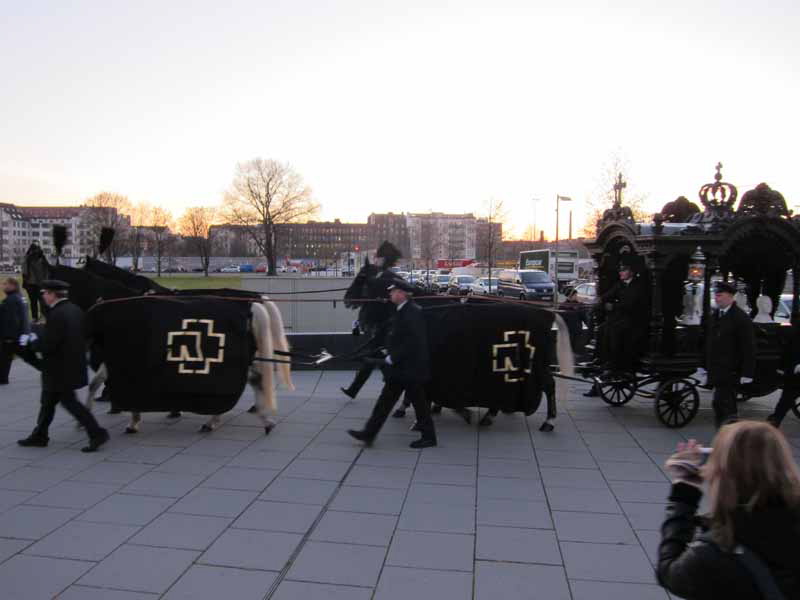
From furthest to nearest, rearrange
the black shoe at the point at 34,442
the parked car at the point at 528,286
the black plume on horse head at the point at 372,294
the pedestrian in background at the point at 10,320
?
the parked car at the point at 528,286, the pedestrian in background at the point at 10,320, the black plume on horse head at the point at 372,294, the black shoe at the point at 34,442

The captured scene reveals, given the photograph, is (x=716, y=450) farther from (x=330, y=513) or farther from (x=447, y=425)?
(x=447, y=425)

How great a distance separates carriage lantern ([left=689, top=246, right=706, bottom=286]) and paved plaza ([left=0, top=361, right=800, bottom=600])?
2.14m

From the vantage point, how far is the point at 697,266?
9.78 metres

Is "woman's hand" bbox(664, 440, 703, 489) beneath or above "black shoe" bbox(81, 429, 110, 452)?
above

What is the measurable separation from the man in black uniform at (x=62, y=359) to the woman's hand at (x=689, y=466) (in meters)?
5.88

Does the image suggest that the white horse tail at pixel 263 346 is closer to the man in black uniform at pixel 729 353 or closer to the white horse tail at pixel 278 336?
the white horse tail at pixel 278 336

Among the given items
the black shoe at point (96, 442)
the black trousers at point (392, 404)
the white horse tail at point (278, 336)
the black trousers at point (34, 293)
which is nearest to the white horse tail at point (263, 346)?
the white horse tail at point (278, 336)

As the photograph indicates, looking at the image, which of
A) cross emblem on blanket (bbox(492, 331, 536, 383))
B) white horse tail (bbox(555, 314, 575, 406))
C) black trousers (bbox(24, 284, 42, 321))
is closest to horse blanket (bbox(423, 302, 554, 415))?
cross emblem on blanket (bbox(492, 331, 536, 383))

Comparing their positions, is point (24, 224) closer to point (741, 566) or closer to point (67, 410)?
point (67, 410)

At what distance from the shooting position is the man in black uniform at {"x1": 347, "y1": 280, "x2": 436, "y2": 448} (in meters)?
6.86

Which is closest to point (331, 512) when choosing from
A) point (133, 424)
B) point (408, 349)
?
point (408, 349)

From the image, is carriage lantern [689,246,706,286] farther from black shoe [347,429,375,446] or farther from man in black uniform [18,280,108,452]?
man in black uniform [18,280,108,452]

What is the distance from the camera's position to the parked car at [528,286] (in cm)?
3556

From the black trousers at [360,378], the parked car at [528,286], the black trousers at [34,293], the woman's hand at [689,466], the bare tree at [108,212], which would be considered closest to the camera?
the woman's hand at [689,466]
